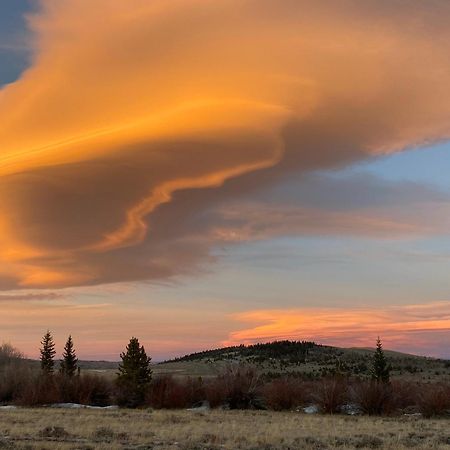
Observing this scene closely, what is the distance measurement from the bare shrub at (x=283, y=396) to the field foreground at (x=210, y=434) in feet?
31.5

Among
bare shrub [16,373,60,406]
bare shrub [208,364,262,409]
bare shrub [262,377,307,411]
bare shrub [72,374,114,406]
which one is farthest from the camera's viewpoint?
bare shrub [72,374,114,406]

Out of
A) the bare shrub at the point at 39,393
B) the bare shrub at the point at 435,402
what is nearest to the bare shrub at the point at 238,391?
the bare shrub at the point at 435,402

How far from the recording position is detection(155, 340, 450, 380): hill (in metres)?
89.6

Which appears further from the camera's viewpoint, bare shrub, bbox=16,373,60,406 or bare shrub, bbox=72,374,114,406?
bare shrub, bbox=72,374,114,406

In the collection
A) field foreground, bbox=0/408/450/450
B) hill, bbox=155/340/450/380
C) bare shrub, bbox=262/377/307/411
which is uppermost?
hill, bbox=155/340/450/380

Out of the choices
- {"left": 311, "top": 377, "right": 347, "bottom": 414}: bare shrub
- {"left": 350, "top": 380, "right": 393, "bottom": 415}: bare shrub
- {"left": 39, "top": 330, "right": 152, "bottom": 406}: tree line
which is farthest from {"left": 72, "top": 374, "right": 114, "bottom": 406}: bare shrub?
{"left": 350, "top": 380, "right": 393, "bottom": 415}: bare shrub

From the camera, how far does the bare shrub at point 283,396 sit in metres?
39.7

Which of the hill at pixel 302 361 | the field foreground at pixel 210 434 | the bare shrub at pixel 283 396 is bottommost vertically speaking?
the field foreground at pixel 210 434

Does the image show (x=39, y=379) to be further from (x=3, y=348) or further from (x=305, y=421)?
(x=3, y=348)

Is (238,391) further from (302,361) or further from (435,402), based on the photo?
(302,361)

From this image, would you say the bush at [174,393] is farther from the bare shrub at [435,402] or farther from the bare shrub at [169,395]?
the bare shrub at [435,402]

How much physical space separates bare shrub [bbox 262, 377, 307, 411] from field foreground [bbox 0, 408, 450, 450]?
961 centimetres

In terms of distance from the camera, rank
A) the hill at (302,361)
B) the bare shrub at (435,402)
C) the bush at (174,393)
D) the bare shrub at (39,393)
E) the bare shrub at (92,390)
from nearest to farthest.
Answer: the bare shrub at (435,402) < the bush at (174,393) < the bare shrub at (39,393) < the bare shrub at (92,390) < the hill at (302,361)

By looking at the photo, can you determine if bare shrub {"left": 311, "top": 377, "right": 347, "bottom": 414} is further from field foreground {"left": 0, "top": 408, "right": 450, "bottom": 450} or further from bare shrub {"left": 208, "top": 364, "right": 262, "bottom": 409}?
field foreground {"left": 0, "top": 408, "right": 450, "bottom": 450}
